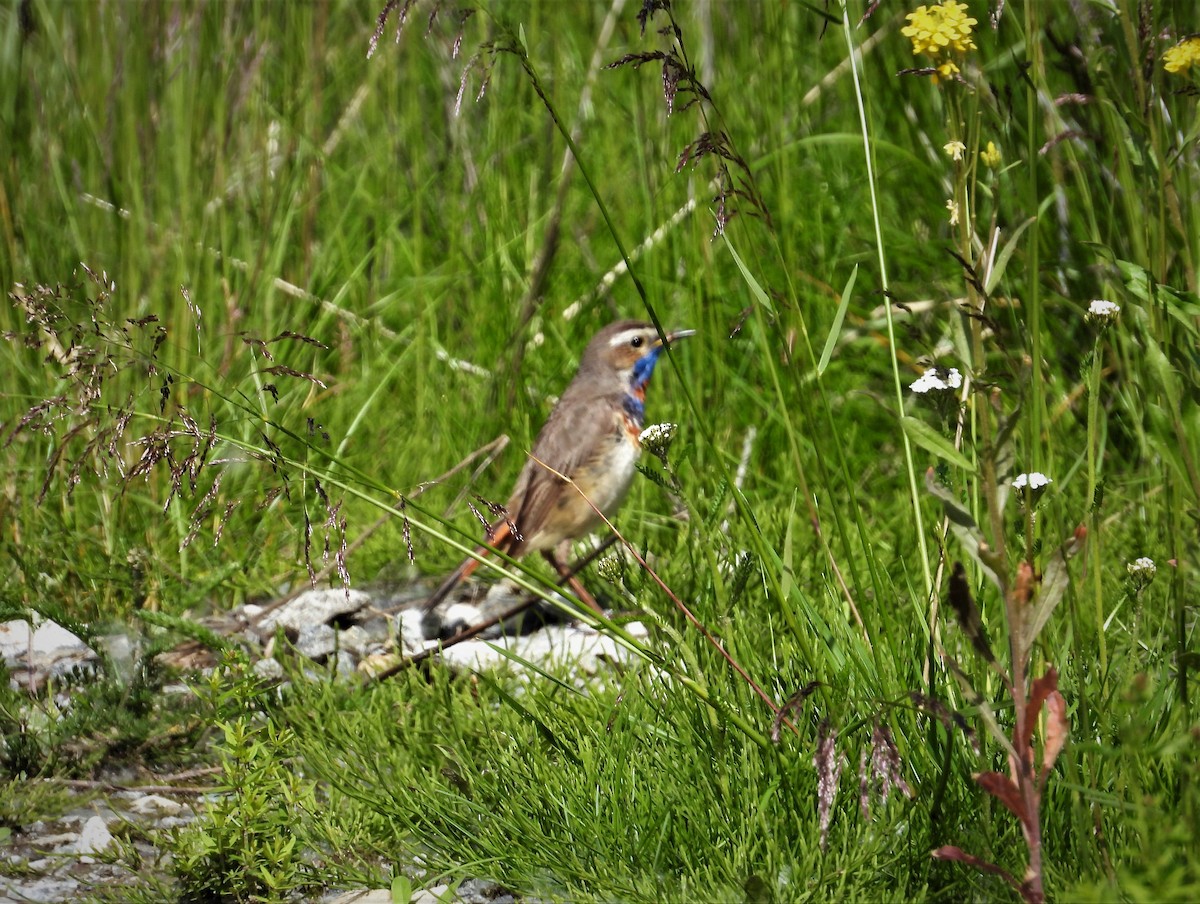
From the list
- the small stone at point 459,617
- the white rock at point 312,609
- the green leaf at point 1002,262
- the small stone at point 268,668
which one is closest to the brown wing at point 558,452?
A: the small stone at point 459,617

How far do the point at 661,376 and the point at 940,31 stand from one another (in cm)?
325

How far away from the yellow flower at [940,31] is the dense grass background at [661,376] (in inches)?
4.4

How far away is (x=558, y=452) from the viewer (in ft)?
16.1

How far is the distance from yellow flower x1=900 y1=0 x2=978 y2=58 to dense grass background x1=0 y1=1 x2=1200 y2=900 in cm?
11

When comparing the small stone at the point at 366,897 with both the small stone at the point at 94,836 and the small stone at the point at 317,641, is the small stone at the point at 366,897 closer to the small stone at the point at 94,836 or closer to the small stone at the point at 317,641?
the small stone at the point at 94,836

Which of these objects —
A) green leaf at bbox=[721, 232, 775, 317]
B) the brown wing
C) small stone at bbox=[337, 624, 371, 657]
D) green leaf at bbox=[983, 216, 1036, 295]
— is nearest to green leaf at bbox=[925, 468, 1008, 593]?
green leaf at bbox=[983, 216, 1036, 295]

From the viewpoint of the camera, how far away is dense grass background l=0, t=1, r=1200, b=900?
247 cm

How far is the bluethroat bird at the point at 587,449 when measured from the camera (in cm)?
481

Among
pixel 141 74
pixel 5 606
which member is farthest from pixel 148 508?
pixel 141 74

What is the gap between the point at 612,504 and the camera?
471 centimetres

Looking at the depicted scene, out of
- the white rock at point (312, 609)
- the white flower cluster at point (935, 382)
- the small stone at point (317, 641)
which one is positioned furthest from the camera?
the white rock at point (312, 609)

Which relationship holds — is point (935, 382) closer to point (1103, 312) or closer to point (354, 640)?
point (1103, 312)

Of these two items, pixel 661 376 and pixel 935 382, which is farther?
pixel 661 376

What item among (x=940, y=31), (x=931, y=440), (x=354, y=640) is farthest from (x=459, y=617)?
(x=940, y=31)
